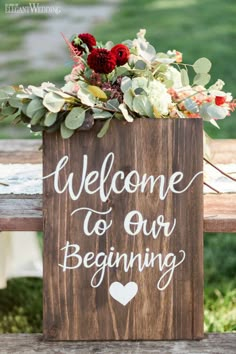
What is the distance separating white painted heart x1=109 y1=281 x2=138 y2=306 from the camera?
2.19m

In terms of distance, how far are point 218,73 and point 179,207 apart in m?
4.46

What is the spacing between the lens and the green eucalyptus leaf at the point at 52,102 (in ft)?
6.97

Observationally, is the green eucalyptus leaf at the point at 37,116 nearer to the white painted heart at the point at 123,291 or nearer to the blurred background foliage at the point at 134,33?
the white painted heart at the point at 123,291

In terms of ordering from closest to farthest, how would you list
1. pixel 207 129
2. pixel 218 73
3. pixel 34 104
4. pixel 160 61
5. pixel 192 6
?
1. pixel 34 104
2. pixel 160 61
3. pixel 207 129
4. pixel 218 73
5. pixel 192 6

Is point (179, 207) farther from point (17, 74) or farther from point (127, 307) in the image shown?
point (17, 74)

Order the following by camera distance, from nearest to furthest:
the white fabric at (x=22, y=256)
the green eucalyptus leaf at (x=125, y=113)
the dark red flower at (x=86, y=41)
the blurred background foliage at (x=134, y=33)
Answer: the green eucalyptus leaf at (x=125, y=113) < the dark red flower at (x=86, y=41) < the white fabric at (x=22, y=256) < the blurred background foliage at (x=134, y=33)

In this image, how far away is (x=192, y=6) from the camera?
329 inches

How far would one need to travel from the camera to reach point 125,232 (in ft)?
7.18

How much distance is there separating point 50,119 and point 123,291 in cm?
44

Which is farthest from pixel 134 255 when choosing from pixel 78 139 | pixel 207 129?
pixel 207 129

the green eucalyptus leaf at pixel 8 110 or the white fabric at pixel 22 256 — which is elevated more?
the green eucalyptus leaf at pixel 8 110

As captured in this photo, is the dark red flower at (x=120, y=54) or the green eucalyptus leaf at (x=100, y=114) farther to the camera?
the dark red flower at (x=120, y=54)

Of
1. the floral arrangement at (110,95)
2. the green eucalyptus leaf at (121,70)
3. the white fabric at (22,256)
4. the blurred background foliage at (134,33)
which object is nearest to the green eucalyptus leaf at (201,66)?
the floral arrangement at (110,95)

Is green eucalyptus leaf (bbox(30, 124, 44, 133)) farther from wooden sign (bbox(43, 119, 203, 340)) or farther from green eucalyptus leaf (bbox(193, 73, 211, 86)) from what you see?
green eucalyptus leaf (bbox(193, 73, 211, 86))
